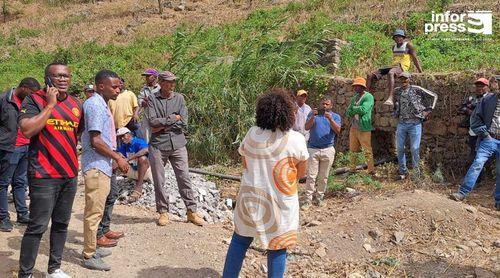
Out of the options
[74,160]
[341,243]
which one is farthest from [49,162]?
[341,243]

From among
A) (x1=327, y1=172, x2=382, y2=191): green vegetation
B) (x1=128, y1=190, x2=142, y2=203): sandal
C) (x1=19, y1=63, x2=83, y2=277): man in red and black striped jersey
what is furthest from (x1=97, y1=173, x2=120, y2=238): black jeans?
(x1=327, y1=172, x2=382, y2=191): green vegetation

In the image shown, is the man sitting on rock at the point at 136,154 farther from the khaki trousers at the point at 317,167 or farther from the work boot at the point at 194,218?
the khaki trousers at the point at 317,167

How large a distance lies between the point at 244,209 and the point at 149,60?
1335 centimetres

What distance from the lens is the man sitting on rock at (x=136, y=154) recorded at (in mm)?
5848

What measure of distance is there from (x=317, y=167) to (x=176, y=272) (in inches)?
105

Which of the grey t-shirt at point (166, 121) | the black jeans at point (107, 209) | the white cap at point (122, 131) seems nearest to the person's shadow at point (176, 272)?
the black jeans at point (107, 209)

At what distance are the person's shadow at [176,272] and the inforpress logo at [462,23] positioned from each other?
9.48 metres

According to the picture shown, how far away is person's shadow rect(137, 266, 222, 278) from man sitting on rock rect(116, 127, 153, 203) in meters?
1.87

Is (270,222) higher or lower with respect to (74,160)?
lower

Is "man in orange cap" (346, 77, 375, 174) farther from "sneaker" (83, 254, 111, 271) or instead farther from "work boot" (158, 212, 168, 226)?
"sneaker" (83, 254, 111, 271)

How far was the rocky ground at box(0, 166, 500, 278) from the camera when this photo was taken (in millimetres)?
4246

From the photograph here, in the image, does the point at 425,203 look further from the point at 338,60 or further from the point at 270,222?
the point at 338,60

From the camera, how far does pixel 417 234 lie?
5.16 metres

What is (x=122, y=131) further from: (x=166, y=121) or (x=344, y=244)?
(x=344, y=244)
